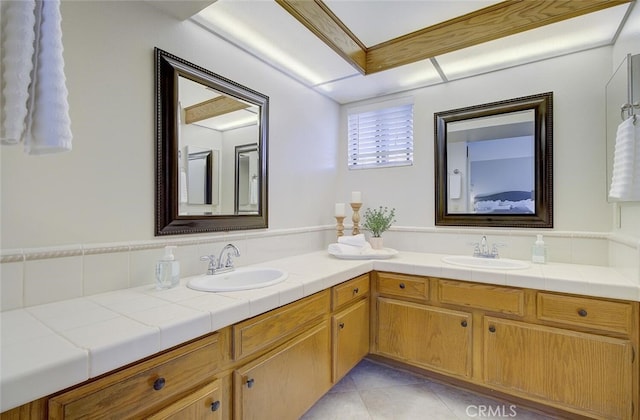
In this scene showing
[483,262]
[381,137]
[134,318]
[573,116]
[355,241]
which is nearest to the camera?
[134,318]

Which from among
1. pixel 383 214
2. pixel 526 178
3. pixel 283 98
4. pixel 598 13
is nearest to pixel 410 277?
pixel 383 214

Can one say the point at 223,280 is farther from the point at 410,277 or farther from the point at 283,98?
the point at 283,98

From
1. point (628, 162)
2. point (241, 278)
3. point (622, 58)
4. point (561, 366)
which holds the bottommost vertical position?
point (561, 366)

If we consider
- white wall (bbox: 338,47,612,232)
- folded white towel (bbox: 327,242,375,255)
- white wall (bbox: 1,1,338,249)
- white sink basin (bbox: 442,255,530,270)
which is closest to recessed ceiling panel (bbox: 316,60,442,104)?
white wall (bbox: 338,47,612,232)

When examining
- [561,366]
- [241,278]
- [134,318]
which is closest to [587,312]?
[561,366]

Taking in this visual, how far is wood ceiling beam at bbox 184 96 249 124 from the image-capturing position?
5.30ft

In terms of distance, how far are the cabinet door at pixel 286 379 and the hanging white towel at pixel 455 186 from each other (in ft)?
4.77

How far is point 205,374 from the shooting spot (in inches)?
41.7

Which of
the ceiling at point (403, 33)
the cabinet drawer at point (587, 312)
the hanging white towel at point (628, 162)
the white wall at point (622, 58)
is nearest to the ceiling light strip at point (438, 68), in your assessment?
the ceiling at point (403, 33)

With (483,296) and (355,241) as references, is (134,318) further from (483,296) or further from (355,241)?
(483,296)

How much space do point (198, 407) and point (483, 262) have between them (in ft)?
6.51

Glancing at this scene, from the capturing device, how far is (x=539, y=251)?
199 cm

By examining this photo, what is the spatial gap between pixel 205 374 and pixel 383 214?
1.97 metres

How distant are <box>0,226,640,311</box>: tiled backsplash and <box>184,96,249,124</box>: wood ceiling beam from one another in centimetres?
66
